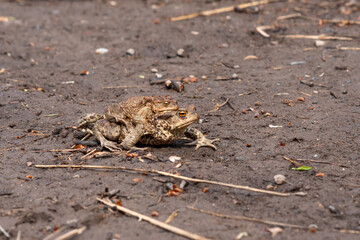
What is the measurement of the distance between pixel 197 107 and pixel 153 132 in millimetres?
1435

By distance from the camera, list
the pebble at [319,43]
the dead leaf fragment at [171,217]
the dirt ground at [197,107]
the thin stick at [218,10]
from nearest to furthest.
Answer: the dead leaf fragment at [171,217] → the dirt ground at [197,107] → the pebble at [319,43] → the thin stick at [218,10]

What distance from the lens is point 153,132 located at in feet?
18.3

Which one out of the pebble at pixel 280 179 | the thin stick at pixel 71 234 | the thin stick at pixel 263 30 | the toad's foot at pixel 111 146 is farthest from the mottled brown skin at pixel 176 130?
the thin stick at pixel 263 30

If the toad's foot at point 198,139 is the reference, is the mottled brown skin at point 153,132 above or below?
above

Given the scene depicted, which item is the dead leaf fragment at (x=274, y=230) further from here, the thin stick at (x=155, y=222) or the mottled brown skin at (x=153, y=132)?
the mottled brown skin at (x=153, y=132)

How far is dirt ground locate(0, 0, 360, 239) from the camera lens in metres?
4.43

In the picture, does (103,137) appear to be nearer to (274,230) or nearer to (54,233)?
(54,233)

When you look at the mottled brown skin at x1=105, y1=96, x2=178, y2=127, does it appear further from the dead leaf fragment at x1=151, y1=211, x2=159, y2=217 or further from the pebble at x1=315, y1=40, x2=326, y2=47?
the pebble at x1=315, y1=40, x2=326, y2=47

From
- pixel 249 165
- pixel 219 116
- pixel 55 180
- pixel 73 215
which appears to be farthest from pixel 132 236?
pixel 219 116

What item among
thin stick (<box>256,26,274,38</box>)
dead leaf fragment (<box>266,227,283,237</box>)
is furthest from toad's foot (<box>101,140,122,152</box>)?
thin stick (<box>256,26,274,38</box>)

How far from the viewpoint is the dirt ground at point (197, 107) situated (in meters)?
4.43

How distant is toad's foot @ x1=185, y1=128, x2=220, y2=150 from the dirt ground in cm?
10

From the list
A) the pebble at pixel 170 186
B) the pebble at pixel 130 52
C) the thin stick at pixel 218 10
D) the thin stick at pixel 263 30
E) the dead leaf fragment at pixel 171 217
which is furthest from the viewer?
the thin stick at pixel 218 10

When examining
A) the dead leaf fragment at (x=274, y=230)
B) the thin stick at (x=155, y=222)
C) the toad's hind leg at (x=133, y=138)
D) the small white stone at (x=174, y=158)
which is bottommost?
the dead leaf fragment at (x=274, y=230)
